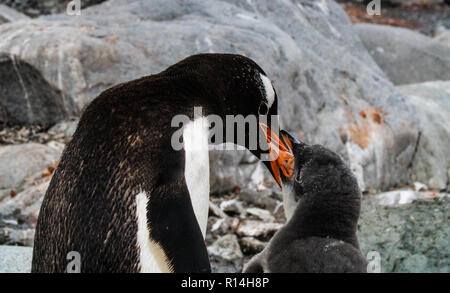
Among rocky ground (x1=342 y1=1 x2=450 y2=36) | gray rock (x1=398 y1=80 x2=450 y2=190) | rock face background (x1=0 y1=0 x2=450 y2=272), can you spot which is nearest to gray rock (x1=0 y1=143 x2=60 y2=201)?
rock face background (x1=0 y1=0 x2=450 y2=272)

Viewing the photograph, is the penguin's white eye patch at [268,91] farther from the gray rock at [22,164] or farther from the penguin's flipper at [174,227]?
the gray rock at [22,164]

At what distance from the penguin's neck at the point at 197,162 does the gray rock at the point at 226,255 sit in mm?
1340

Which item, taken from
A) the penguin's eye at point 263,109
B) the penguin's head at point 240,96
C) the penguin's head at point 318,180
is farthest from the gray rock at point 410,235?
the penguin's eye at point 263,109

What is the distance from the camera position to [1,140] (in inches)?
174

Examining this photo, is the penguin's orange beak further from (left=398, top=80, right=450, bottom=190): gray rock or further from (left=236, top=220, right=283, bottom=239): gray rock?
(left=398, top=80, right=450, bottom=190): gray rock

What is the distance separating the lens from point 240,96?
211 cm

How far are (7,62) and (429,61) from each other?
563cm

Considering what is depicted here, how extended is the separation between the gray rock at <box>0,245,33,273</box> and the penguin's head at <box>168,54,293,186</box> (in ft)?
4.37

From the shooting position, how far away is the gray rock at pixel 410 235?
269 centimetres

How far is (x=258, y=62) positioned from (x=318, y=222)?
96.4 inches

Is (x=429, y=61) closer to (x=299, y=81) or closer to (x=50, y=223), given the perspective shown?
(x=299, y=81)

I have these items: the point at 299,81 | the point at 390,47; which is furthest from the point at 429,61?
the point at 299,81

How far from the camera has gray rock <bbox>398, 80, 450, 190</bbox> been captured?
557 centimetres
